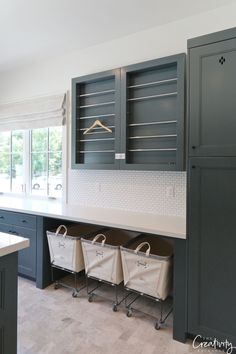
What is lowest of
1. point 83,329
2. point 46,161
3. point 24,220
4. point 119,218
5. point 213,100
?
point 83,329

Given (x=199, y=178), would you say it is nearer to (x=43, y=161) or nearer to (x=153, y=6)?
(x=153, y=6)

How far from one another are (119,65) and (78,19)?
0.65m

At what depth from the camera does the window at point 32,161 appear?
12.3 feet

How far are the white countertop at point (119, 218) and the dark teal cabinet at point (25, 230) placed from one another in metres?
0.09

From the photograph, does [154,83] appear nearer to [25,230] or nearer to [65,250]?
[65,250]

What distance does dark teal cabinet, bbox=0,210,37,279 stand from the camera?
2963 millimetres

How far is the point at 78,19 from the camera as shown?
262 centimetres

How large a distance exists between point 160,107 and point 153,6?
90cm

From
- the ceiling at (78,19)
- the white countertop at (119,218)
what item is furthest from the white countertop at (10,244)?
the ceiling at (78,19)

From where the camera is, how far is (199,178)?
1.94 meters

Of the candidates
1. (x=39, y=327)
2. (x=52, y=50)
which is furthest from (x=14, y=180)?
(x=39, y=327)

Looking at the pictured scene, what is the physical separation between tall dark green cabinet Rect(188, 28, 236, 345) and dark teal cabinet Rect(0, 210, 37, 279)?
5.84 feet

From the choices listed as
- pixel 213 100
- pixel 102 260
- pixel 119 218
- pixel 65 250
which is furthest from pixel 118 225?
pixel 213 100

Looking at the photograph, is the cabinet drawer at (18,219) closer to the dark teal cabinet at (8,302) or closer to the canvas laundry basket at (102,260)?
the canvas laundry basket at (102,260)
